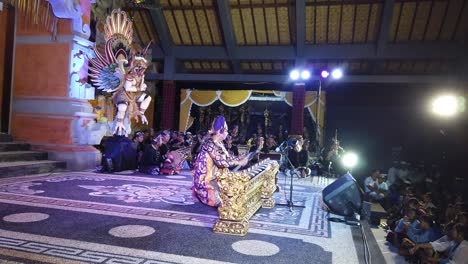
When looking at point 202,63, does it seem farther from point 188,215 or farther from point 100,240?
point 100,240

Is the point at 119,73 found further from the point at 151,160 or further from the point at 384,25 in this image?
the point at 384,25

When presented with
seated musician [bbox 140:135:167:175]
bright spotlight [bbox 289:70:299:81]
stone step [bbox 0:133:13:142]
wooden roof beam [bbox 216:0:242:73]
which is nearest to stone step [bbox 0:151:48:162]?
stone step [bbox 0:133:13:142]

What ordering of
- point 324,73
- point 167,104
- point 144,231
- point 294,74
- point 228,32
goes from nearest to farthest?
point 144,231 < point 324,73 < point 294,74 < point 228,32 < point 167,104

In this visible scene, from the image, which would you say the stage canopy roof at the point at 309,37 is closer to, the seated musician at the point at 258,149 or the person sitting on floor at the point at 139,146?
the seated musician at the point at 258,149

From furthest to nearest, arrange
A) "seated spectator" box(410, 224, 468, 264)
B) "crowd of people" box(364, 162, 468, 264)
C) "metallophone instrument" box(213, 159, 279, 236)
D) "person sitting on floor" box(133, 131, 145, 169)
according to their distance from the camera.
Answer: "person sitting on floor" box(133, 131, 145, 169), "crowd of people" box(364, 162, 468, 264), "seated spectator" box(410, 224, 468, 264), "metallophone instrument" box(213, 159, 279, 236)

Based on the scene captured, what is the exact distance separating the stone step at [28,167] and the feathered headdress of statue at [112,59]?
82.4 inches

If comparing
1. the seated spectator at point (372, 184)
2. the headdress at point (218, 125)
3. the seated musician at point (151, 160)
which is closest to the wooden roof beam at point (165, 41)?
the seated musician at point (151, 160)

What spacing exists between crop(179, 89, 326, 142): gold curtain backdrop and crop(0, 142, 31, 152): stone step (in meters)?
6.32

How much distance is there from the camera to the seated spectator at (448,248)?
12.3 ft

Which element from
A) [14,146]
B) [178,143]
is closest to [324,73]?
[178,143]

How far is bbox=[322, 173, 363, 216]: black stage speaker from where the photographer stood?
14.8 ft

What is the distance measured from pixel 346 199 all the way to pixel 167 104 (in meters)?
9.95

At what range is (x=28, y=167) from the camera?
6562mm

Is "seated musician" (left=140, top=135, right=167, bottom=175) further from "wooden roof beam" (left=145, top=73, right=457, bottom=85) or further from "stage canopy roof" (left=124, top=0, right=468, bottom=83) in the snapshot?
"wooden roof beam" (left=145, top=73, right=457, bottom=85)
